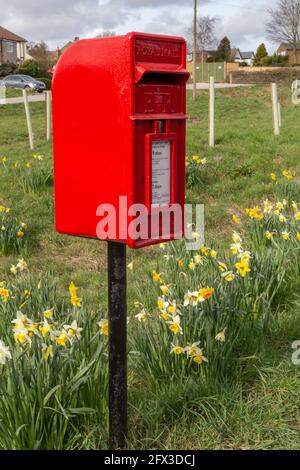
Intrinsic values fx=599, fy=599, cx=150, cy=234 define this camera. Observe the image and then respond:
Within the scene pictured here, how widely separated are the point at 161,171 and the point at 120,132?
0.23 metres

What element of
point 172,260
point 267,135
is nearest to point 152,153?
point 172,260

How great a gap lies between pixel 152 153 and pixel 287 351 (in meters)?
1.46

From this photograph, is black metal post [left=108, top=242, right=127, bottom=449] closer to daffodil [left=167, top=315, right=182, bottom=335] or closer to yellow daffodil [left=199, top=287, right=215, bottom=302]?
daffodil [left=167, top=315, right=182, bottom=335]

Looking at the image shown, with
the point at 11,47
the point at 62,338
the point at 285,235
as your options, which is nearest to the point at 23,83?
the point at 285,235

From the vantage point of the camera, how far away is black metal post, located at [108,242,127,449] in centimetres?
220

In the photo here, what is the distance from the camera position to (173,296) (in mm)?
3082

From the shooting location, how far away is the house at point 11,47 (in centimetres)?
5975

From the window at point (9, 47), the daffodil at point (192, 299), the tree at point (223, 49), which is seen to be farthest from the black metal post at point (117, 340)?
the window at point (9, 47)

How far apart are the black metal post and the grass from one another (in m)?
0.14

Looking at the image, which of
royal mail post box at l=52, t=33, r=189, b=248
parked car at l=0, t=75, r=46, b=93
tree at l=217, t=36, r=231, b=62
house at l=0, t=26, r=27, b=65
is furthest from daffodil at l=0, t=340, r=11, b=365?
tree at l=217, t=36, r=231, b=62

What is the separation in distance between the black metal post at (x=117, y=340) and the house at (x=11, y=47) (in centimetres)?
5951

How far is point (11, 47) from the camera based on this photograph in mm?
62500
